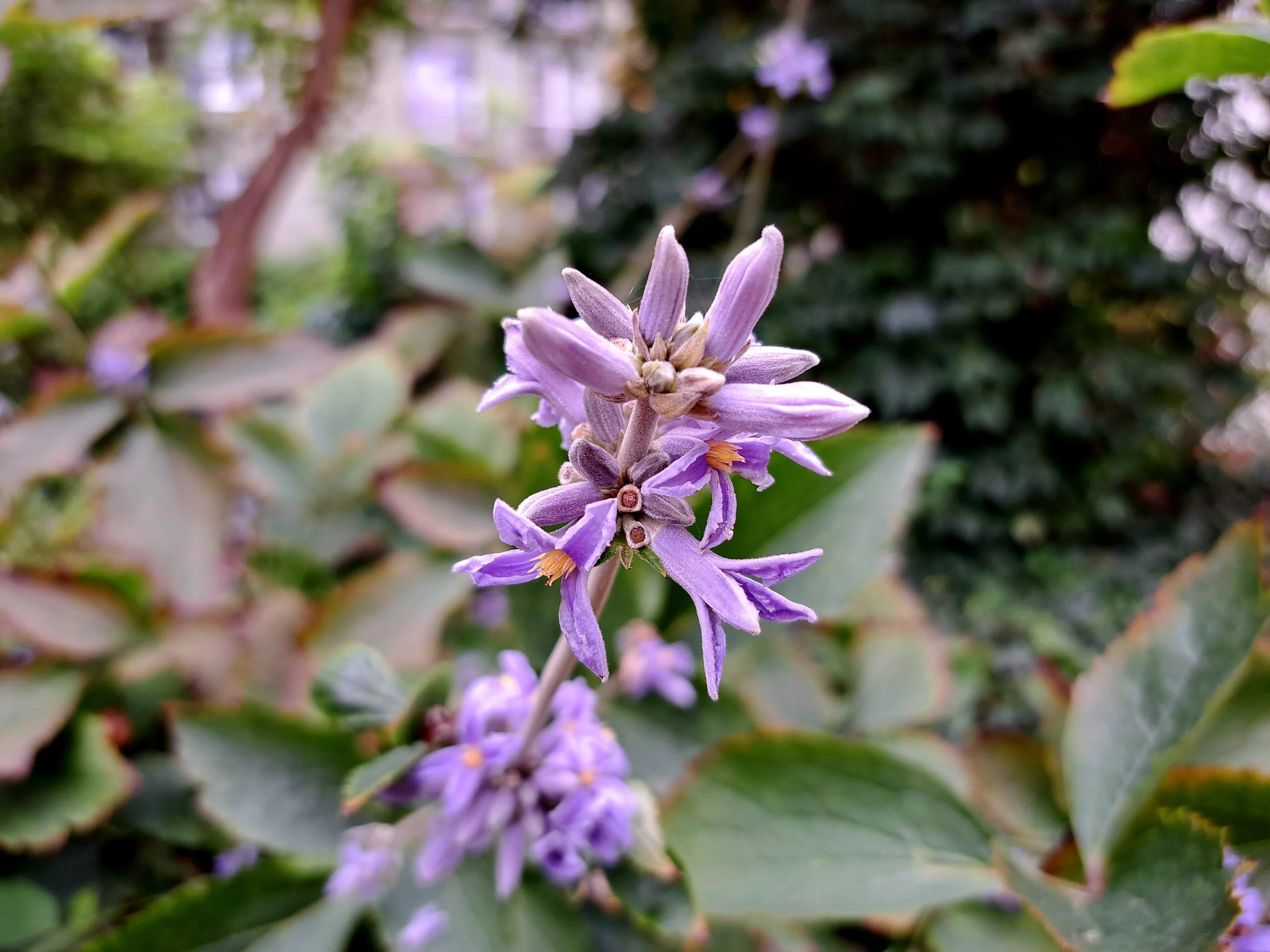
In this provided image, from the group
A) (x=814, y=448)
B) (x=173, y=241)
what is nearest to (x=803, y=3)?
(x=814, y=448)

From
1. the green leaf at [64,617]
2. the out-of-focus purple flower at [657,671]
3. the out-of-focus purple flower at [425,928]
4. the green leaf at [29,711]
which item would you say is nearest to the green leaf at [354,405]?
the green leaf at [64,617]

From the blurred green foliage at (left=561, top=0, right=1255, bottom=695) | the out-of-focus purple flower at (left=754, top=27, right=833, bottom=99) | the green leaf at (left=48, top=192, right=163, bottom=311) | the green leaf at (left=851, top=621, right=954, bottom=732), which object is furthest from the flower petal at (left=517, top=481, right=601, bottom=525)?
the blurred green foliage at (left=561, top=0, right=1255, bottom=695)

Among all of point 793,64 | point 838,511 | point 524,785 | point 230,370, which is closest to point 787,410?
point 524,785

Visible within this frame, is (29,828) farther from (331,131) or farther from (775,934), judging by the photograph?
(331,131)

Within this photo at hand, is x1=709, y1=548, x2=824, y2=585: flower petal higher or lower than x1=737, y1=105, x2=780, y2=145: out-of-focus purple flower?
lower

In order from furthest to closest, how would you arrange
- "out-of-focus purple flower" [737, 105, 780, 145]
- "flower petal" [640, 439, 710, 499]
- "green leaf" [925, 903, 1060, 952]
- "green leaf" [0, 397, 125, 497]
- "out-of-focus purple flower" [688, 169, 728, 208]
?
"out-of-focus purple flower" [688, 169, 728, 208] → "out-of-focus purple flower" [737, 105, 780, 145] → "green leaf" [0, 397, 125, 497] → "green leaf" [925, 903, 1060, 952] → "flower petal" [640, 439, 710, 499]

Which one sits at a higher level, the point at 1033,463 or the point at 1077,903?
the point at 1077,903

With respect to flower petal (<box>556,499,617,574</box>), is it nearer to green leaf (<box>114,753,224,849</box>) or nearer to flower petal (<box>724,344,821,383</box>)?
flower petal (<box>724,344,821,383</box>)
